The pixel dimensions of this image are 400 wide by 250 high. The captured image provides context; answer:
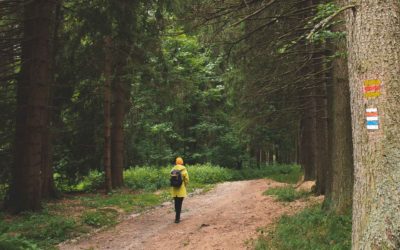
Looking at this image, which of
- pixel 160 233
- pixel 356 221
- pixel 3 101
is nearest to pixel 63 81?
A: pixel 3 101

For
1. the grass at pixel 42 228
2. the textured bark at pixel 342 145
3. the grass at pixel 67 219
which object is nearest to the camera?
the textured bark at pixel 342 145

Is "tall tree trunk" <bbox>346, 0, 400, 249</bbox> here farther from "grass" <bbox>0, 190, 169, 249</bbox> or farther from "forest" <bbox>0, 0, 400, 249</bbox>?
"grass" <bbox>0, 190, 169, 249</bbox>

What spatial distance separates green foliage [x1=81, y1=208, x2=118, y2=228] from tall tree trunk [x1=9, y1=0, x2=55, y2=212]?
157 centimetres

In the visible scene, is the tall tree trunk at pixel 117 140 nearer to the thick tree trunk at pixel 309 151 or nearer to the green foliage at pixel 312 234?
the thick tree trunk at pixel 309 151

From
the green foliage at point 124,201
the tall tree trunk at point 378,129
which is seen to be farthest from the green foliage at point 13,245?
the green foliage at point 124,201

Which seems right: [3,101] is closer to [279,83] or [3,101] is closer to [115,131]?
[115,131]

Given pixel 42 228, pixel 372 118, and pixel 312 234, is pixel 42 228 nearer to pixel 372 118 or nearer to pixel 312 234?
pixel 312 234

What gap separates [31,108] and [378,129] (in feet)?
33.0

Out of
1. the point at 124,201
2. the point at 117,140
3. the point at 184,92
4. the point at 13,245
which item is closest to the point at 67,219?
the point at 124,201

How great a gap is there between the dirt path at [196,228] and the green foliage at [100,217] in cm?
45

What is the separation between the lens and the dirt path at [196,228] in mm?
8570

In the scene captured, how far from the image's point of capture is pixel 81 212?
39.8 ft

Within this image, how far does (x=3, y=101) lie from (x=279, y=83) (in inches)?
359

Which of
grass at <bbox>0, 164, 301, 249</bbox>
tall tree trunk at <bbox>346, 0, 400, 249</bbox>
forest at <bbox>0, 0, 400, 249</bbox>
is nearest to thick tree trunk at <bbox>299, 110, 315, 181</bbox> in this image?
forest at <bbox>0, 0, 400, 249</bbox>
